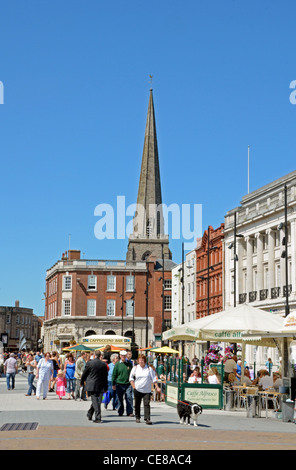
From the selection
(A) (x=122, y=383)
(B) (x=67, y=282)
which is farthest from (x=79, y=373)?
(B) (x=67, y=282)

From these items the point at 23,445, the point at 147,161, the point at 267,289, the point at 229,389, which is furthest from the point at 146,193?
the point at 23,445

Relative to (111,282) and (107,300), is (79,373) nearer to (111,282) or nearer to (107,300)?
(107,300)

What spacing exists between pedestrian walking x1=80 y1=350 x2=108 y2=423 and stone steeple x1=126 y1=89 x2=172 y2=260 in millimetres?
100949

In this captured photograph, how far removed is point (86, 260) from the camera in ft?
332

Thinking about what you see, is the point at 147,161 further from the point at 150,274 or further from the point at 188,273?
the point at 188,273

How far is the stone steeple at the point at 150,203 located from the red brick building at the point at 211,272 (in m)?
40.0

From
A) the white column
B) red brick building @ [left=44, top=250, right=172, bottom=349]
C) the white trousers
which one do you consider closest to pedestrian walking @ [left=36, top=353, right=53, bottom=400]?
the white trousers

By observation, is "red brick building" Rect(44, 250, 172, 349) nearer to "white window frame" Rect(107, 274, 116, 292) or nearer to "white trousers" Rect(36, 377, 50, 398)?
"white window frame" Rect(107, 274, 116, 292)

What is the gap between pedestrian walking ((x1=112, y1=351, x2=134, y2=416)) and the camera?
20250 millimetres

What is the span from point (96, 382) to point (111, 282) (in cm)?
8267

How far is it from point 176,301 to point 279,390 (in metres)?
71.5

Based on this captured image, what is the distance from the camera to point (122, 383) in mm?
20328

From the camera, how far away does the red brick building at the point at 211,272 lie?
70125 mm
